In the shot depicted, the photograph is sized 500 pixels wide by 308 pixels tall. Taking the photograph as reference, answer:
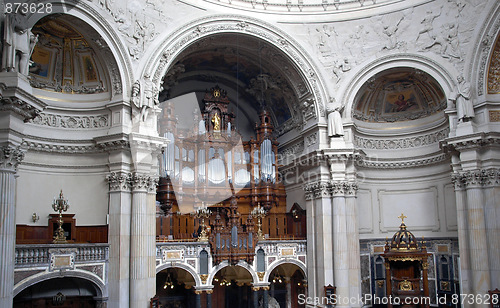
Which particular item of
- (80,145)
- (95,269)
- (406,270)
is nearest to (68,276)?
(95,269)

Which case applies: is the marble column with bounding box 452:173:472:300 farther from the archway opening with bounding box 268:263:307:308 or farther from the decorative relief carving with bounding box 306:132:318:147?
the archway opening with bounding box 268:263:307:308

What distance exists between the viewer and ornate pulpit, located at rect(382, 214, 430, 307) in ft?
69.3

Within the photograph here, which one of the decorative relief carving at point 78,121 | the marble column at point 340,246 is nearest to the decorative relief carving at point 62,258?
the decorative relief carving at point 78,121

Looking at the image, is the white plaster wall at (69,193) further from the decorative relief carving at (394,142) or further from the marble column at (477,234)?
the marble column at (477,234)

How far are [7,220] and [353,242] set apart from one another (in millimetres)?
14748

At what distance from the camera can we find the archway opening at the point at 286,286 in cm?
2450

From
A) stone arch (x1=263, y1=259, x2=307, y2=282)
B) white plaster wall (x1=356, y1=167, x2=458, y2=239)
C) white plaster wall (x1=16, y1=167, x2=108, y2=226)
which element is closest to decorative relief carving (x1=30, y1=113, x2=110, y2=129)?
white plaster wall (x1=16, y1=167, x2=108, y2=226)

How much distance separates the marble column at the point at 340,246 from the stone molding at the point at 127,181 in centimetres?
889

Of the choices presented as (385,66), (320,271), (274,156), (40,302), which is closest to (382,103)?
(385,66)

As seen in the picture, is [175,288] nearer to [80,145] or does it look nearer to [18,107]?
[80,145]

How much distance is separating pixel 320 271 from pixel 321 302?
55.1 inches

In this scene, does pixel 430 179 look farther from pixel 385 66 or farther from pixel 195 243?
pixel 195 243

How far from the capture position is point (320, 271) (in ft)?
72.3

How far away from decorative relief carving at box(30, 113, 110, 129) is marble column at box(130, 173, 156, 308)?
286 cm
